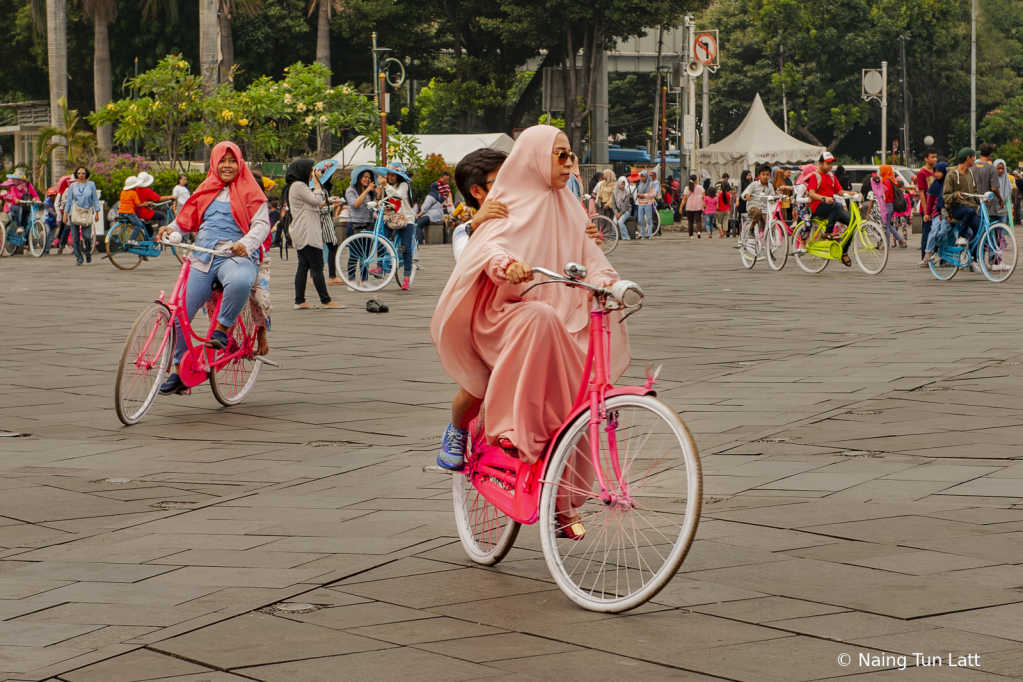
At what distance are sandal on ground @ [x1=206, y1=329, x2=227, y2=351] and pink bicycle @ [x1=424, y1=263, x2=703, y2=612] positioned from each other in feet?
13.9

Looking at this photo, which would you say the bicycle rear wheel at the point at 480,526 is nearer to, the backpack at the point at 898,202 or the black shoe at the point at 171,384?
the black shoe at the point at 171,384

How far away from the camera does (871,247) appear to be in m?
18.6

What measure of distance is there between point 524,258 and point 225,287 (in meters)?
4.12

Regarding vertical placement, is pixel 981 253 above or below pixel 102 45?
below

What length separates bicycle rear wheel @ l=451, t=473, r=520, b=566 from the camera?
4449mm

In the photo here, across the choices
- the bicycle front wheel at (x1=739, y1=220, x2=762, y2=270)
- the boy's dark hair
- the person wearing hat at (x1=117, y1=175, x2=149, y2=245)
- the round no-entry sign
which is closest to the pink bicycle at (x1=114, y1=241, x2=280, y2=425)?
the boy's dark hair

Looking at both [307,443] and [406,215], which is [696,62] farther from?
[307,443]

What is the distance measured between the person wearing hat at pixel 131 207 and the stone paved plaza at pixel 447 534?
11993 millimetres

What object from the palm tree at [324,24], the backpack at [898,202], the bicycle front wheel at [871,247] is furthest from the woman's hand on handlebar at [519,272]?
the palm tree at [324,24]

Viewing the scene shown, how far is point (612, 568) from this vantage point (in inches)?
161

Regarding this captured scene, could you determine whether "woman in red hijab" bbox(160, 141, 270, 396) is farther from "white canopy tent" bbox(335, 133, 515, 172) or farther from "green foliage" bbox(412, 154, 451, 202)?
"white canopy tent" bbox(335, 133, 515, 172)

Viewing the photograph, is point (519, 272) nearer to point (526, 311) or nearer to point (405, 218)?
point (526, 311)

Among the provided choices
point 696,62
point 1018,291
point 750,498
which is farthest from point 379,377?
point 696,62

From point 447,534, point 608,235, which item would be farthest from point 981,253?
point 447,534
